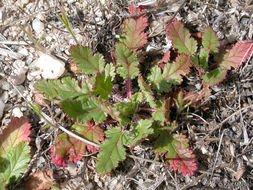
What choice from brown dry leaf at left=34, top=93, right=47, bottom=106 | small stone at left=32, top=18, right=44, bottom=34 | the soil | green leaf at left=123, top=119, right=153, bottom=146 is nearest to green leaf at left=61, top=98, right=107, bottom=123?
green leaf at left=123, top=119, right=153, bottom=146

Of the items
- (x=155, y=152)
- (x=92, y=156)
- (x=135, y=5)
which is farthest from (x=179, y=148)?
(x=135, y=5)

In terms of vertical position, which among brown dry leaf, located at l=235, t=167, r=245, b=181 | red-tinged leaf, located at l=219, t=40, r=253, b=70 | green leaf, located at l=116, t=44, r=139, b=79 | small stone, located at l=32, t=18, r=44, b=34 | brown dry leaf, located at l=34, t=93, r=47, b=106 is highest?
small stone, located at l=32, t=18, r=44, b=34

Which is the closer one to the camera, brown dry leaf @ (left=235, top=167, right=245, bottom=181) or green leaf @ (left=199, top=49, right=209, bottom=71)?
brown dry leaf @ (left=235, top=167, right=245, bottom=181)

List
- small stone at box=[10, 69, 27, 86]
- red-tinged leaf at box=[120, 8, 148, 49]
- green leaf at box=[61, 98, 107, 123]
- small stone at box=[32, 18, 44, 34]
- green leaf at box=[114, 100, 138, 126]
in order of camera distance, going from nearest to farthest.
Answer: green leaf at box=[61, 98, 107, 123], green leaf at box=[114, 100, 138, 126], red-tinged leaf at box=[120, 8, 148, 49], small stone at box=[10, 69, 27, 86], small stone at box=[32, 18, 44, 34]

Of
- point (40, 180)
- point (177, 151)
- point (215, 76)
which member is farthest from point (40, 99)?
point (215, 76)

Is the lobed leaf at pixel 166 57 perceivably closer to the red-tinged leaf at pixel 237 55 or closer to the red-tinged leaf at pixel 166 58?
the red-tinged leaf at pixel 166 58

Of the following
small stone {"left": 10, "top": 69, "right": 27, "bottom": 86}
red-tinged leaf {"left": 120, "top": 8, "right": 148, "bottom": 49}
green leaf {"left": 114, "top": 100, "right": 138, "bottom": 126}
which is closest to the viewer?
green leaf {"left": 114, "top": 100, "right": 138, "bottom": 126}

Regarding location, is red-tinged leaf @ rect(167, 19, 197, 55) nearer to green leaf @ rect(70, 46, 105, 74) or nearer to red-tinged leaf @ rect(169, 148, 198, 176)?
green leaf @ rect(70, 46, 105, 74)
